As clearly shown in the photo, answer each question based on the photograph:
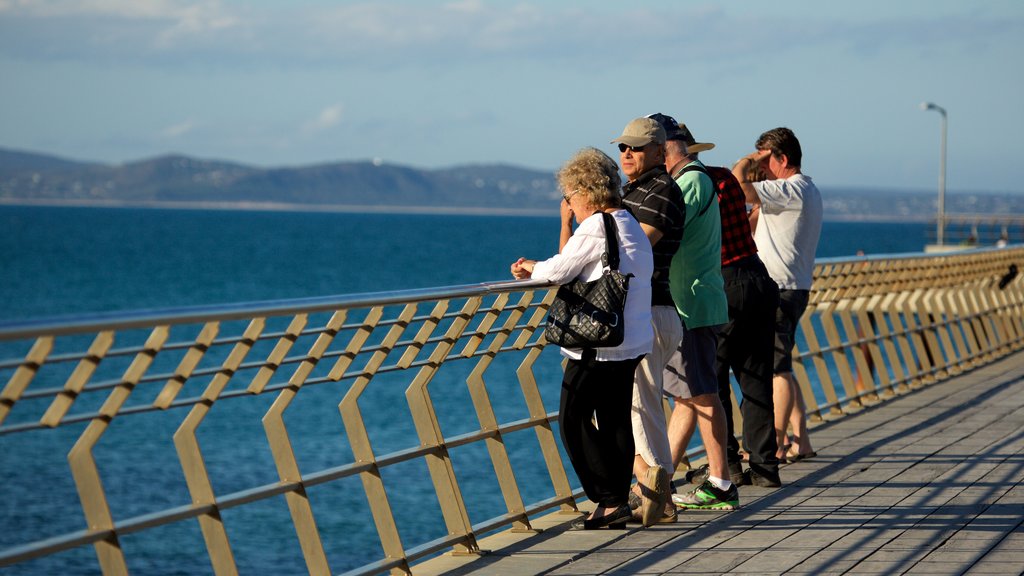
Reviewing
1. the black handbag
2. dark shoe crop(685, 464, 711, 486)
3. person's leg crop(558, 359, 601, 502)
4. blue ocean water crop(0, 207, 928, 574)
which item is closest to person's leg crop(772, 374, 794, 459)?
dark shoe crop(685, 464, 711, 486)

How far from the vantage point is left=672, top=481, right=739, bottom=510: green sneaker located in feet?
22.1

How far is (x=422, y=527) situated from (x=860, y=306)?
1753 centimetres

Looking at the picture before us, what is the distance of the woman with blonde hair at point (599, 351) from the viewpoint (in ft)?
19.4

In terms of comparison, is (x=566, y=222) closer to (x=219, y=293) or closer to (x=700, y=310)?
(x=700, y=310)

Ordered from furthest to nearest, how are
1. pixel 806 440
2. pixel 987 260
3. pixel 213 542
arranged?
pixel 987 260 → pixel 806 440 → pixel 213 542

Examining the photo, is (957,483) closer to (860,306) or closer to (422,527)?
(860,306)

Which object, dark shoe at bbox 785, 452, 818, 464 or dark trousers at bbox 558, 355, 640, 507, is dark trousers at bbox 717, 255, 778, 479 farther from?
dark trousers at bbox 558, 355, 640, 507

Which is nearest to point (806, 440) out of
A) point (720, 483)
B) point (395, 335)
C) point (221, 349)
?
point (720, 483)

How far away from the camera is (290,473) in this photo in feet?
16.7

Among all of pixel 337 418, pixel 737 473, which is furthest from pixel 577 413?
pixel 337 418

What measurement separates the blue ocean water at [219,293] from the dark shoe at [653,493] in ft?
66.7

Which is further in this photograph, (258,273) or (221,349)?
(258,273)

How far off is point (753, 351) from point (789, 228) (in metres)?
0.87

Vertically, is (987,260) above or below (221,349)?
below
